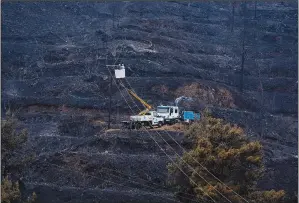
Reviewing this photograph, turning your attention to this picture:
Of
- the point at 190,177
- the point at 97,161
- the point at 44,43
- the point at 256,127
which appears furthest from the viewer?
the point at 44,43

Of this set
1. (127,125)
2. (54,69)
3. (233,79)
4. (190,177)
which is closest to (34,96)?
(54,69)

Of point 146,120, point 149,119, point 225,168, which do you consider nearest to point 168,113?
point 149,119

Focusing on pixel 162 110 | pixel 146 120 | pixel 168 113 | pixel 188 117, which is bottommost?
pixel 146 120

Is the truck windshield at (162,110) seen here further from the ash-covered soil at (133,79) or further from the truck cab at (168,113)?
the ash-covered soil at (133,79)

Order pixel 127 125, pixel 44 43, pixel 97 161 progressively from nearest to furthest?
pixel 97 161 → pixel 127 125 → pixel 44 43

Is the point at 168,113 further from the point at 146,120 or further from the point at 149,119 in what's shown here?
the point at 146,120

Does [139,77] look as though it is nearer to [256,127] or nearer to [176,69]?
[176,69]

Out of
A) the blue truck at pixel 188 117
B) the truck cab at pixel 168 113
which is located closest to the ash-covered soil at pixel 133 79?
the truck cab at pixel 168 113
